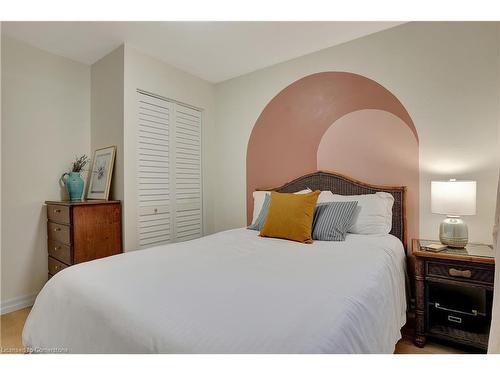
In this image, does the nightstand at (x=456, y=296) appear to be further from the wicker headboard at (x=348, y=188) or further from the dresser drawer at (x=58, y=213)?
the dresser drawer at (x=58, y=213)

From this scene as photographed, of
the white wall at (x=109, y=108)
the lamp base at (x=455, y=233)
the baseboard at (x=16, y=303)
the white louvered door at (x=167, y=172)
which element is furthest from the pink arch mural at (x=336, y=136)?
the baseboard at (x=16, y=303)

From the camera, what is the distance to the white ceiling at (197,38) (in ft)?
7.45

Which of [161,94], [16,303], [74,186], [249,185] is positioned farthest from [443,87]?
[16,303]

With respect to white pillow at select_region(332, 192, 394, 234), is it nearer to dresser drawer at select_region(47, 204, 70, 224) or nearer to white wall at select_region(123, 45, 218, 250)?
white wall at select_region(123, 45, 218, 250)

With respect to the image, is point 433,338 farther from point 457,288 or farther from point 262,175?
point 262,175

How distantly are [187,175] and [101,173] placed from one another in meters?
0.90

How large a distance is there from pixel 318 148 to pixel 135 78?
6.17ft

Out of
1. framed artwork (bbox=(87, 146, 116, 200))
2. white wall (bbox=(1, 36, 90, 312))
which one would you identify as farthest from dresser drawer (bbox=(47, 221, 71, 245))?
framed artwork (bbox=(87, 146, 116, 200))

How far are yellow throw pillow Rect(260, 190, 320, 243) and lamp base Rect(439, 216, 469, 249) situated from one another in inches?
35.7

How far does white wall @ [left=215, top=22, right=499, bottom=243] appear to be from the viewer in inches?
77.2

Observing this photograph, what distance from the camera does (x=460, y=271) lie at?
1720 millimetres

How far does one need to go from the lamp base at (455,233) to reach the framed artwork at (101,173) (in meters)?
2.80

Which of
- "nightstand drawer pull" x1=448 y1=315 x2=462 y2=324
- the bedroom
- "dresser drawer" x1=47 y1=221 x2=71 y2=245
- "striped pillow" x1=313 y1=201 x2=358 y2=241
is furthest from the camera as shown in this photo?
"dresser drawer" x1=47 y1=221 x2=71 y2=245

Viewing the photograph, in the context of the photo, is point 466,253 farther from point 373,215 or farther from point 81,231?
point 81,231
